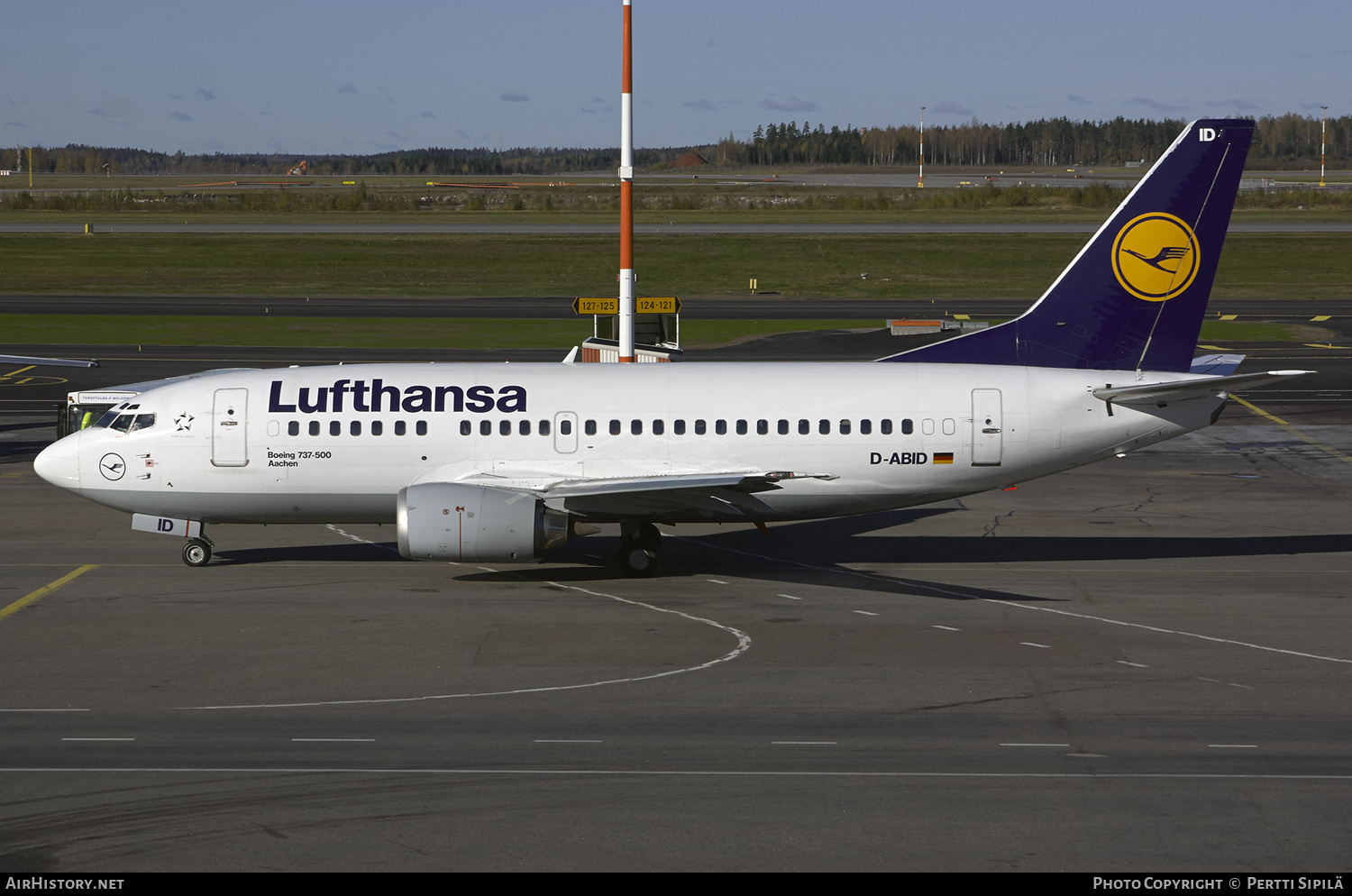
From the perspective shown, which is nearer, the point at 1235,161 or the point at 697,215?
the point at 1235,161

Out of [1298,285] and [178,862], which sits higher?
[1298,285]

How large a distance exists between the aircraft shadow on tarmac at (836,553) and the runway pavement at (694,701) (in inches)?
5.1

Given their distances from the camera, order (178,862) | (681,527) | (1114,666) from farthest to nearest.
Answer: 1. (681,527)
2. (1114,666)
3. (178,862)

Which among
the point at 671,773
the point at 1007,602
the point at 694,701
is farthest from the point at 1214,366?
the point at 671,773

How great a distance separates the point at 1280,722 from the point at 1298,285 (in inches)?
3342

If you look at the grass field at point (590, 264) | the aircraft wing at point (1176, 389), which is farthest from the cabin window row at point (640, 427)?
the grass field at point (590, 264)

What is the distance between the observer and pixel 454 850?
47.0ft

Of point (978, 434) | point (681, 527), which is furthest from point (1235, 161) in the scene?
point (681, 527)

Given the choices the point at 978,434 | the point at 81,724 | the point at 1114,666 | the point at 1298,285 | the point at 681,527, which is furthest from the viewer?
the point at 1298,285

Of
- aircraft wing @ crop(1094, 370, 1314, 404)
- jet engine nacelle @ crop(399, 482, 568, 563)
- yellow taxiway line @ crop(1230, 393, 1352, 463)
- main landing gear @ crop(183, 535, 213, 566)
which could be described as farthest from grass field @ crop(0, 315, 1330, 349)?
jet engine nacelle @ crop(399, 482, 568, 563)

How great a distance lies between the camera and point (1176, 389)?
86.6 feet

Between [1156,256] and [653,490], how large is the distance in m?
12.5

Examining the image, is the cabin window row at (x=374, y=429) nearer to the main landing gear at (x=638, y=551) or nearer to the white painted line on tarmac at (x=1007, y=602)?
the main landing gear at (x=638, y=551)

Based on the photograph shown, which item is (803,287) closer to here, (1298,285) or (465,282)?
(465,282)
